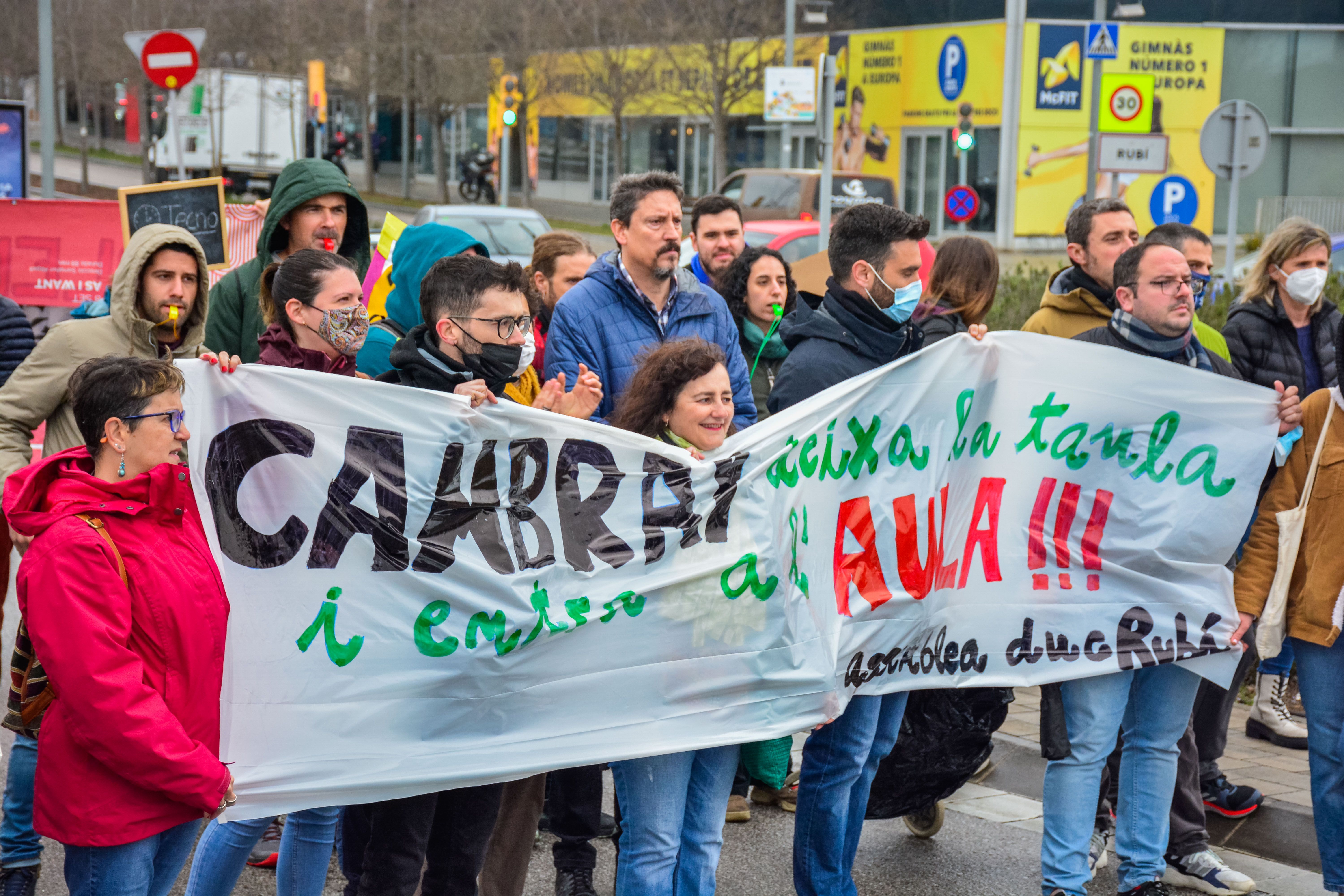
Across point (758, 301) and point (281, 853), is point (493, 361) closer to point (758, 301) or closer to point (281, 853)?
point (281, 853)

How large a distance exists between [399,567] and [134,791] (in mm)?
839

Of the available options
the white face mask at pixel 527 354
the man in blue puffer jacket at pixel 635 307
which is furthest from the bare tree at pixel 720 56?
the white face mask at pixel 527 354

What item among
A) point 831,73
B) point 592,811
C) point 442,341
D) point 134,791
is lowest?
point 592,811

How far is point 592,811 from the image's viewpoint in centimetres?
434

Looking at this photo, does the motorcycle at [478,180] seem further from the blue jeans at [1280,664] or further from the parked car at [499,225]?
the blue jeans at [1280,664]

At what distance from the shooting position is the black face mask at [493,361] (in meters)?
3.63

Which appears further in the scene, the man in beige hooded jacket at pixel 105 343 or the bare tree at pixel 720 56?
the bare tree at pixel 720 56

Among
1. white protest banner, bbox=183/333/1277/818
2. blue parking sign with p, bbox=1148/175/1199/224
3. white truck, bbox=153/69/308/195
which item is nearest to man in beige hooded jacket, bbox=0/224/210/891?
white protest banner, bbox=183/333/1277/818

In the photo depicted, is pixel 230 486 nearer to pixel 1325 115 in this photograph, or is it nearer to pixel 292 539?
pixel 292 539

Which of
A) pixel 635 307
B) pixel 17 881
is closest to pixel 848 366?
pixel 635 307

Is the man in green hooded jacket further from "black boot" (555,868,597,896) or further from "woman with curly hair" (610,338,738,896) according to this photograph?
"black boot" (555,868,597,896)

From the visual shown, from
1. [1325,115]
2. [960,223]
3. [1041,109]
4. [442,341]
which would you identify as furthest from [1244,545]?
[1325,115]

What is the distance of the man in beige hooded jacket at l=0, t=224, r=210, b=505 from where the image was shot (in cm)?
418

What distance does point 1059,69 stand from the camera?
1224 inches
